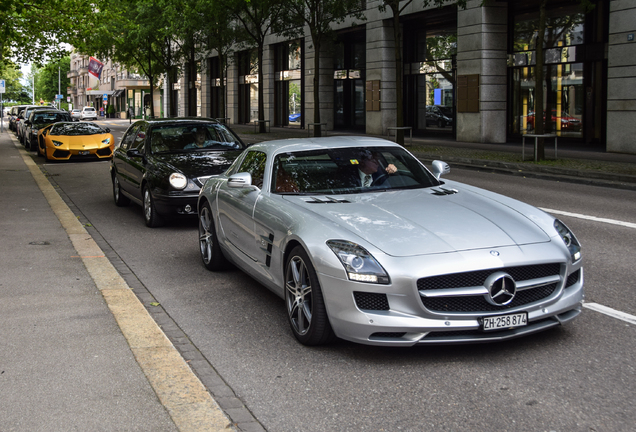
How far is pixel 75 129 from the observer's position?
2433cm

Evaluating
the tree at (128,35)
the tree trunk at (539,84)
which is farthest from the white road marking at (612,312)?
the tree at (128,35)

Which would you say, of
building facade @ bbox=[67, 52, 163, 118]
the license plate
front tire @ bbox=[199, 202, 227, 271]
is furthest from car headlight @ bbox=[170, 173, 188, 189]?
building facade @ bbox=[67, 52, 163, 118]

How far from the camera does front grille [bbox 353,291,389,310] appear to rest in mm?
4418

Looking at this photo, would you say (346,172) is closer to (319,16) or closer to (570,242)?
(570,242)

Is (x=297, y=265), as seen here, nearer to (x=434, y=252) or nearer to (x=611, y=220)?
(x=434, y=252)

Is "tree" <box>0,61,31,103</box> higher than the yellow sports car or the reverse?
higher

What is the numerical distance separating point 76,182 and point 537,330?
14.8 meters

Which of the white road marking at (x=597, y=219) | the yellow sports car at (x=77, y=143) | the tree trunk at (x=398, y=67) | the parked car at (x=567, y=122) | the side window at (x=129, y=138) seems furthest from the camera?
the parked car at (x=567, y=122)

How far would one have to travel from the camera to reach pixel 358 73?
38.5 meters

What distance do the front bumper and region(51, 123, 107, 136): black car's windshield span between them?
2099cm

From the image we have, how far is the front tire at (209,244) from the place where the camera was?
7.22 m

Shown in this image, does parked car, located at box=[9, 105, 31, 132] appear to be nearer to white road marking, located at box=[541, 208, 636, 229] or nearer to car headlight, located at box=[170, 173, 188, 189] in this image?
car headlight, located at box=[170, 173, 188, 189]

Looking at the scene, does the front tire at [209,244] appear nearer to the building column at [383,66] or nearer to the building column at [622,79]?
the building column at [622,79]

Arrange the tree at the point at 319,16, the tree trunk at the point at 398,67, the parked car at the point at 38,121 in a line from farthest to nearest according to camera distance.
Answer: the tree at the point at 319,16 → the parked car at the point at 38,121 → the tree trunk at the point at 398,67
